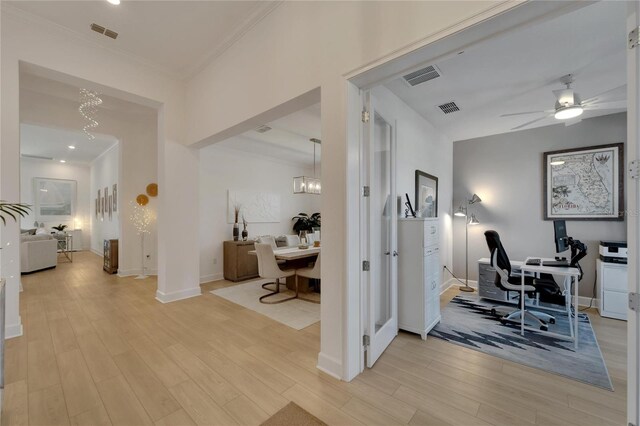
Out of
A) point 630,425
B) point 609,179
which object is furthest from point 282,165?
point 630,425

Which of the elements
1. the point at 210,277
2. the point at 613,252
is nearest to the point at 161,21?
the point at 210,277

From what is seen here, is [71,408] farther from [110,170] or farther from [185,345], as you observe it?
[110,170]

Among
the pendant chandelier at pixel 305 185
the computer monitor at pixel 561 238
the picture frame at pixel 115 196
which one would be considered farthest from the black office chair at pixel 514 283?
the picture frame at pixel 115 196

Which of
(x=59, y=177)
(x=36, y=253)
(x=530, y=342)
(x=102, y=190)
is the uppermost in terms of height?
(x=59, y=177)

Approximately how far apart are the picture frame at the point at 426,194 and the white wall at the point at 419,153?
0.10m

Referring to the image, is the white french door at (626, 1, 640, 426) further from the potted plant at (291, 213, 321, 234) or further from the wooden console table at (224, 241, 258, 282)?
the potted plant at (291, 213, 321, 234)

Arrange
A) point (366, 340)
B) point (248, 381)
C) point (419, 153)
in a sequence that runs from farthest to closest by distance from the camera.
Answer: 1. point (419, 153)
2. point (366, 340)
3. point (248, 381)

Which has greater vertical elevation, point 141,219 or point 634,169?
point 634,169

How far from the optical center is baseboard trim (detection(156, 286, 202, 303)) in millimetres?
3795

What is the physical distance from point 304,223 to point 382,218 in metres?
4.81

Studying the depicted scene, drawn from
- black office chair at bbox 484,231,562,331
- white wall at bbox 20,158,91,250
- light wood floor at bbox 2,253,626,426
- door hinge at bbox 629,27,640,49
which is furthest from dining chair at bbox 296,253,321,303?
white wall at bbox 20,158,91,250

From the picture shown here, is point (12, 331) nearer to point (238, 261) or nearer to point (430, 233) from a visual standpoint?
point (238, 261)

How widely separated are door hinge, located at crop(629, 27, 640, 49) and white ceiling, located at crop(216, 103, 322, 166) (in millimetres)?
3064

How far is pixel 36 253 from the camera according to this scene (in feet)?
18.7
